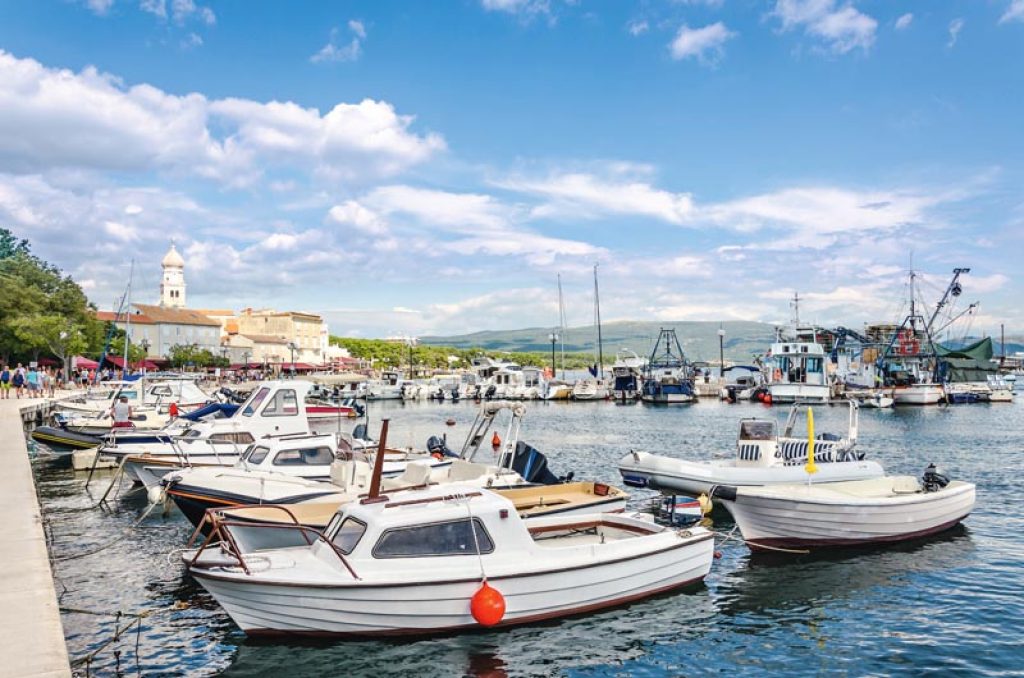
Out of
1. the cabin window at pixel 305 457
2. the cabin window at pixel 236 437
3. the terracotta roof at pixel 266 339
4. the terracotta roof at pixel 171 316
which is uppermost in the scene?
the terracotta roof at pixel 171 316

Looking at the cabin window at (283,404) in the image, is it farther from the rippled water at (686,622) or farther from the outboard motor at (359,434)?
the rippled water at (686,622)

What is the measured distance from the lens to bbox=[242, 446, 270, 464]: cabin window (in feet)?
67.3

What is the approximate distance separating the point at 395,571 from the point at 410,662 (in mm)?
1377

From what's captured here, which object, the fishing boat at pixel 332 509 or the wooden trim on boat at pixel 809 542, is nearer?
the fishing boat at pixel 332 509

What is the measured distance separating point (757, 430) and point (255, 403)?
51.5 feet

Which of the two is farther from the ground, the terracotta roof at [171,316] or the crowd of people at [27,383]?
the terracotta roof at [171,316]

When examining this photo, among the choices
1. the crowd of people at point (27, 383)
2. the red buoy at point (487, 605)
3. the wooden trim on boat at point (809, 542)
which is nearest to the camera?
the red buoy at point (487, 605)

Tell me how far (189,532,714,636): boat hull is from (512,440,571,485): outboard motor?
25.7 ft

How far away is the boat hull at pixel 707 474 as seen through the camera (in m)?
22.0

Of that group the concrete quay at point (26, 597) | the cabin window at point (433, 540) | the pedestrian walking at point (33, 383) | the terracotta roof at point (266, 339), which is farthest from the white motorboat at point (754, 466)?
the terracotta roof at point (266, 339)

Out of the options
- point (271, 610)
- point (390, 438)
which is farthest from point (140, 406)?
point (271, 610)

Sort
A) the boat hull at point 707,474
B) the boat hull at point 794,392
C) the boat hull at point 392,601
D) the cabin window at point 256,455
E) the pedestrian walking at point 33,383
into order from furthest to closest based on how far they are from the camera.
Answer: the boat hull at point 794,392 < the pedestrian walking at point 33,383 < the boat hull at point 707,474 < the cabin window at point 256,455 < the boat hull at point 392,601

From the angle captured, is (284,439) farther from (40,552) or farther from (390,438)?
(390,438)

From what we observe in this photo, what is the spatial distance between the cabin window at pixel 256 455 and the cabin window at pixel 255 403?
409 cm
